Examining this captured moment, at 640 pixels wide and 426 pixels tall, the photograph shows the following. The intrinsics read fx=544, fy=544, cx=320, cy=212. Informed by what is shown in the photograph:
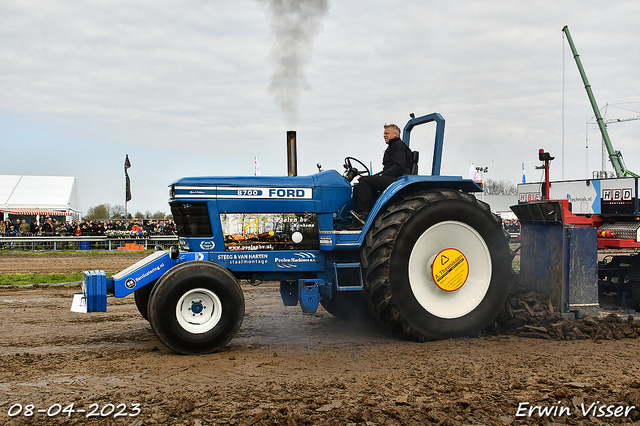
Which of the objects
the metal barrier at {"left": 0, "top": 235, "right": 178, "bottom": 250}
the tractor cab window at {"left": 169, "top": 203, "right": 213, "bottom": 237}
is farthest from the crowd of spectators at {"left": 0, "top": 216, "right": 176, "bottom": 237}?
the tractor cab window at {"left": 169, "top": 203, "right": 213, "bottom": 237}

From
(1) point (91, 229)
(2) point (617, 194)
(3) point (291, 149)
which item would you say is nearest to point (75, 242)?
(1) point (91, 229)

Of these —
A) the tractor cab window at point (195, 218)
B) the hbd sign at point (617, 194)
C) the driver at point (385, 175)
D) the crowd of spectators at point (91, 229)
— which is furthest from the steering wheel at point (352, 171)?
the crowd of spectators at point (91, 229)

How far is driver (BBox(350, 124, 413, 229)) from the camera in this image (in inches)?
237

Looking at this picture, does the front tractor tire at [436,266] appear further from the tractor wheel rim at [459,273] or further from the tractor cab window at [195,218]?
the tractor cab window at [195,218]

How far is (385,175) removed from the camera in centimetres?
615

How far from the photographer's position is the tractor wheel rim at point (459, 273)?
5695 mm

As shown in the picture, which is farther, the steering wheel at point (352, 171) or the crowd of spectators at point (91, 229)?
the crowd of spectators at point (91, 229)

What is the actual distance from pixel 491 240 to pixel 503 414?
2580 millimetres

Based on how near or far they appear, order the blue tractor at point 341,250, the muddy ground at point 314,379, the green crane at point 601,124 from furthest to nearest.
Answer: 1. the green crane at point 601,124
2. the blue tractor at point 341,250
3. the muddy ground at point 314,379

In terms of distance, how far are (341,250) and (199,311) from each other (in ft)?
5.59

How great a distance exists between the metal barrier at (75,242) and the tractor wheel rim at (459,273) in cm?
1652

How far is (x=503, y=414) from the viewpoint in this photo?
3.68 metres

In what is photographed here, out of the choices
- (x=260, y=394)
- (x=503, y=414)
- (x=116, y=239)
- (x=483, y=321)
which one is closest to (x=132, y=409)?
(x=260, y=394)

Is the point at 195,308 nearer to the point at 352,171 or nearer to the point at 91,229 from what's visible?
the point at 352,171
